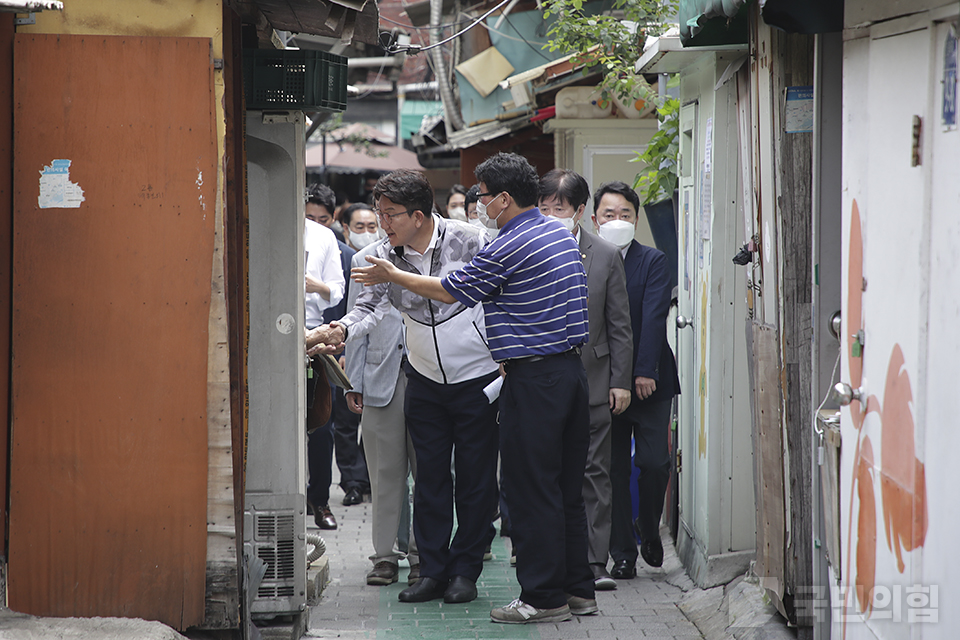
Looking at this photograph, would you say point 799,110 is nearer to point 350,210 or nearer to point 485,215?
point 485,215

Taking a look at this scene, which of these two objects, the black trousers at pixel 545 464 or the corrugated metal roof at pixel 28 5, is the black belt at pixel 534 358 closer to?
the black trousers at pixel 545 464

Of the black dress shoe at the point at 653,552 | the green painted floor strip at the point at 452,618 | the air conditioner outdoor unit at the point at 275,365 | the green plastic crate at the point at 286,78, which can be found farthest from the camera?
the black dress shoe at the point at 653,552

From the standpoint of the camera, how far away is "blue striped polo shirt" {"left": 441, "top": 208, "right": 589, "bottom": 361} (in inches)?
195

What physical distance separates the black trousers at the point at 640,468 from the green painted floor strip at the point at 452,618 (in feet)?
2.47

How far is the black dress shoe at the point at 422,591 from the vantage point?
5648 mm

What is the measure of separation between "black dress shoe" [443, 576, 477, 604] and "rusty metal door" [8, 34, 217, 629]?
6.57 feet

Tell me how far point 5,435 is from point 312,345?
1.62 m

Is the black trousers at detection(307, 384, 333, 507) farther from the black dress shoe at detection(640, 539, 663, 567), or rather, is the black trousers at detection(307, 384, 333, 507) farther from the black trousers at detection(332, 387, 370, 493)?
the black dress shoe at detection(640, 539, 663, 567)

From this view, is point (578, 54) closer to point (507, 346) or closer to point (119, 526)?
point (507, 346)

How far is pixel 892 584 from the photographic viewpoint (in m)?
3.11

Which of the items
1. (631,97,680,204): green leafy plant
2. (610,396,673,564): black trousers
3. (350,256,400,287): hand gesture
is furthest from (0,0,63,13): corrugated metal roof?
(631,97,680,204): green leafy plant

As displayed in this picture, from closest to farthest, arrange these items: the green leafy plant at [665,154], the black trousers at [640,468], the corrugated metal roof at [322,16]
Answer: the corrugated metal roof at [322,16]
the black trousers at [640,468]
the green leafy plant at [665,154]

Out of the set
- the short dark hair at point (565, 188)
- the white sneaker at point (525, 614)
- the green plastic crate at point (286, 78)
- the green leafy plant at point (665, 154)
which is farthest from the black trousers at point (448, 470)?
the green leafy plant at point (665, 154)

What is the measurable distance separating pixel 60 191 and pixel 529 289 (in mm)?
2187
